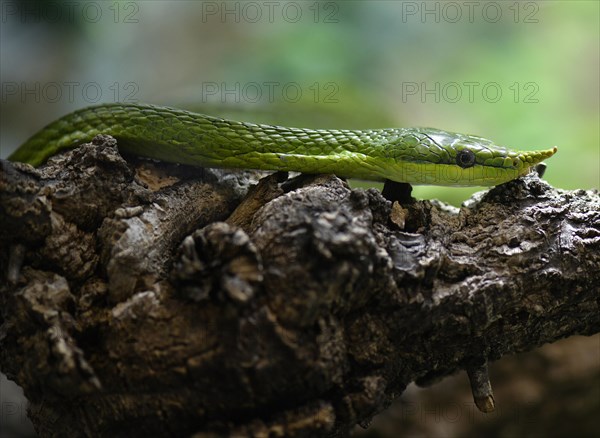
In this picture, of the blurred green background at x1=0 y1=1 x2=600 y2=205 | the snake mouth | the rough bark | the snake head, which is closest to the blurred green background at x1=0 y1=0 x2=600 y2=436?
the blurred green background at x1=0 y1=1 x2=600 y2=205

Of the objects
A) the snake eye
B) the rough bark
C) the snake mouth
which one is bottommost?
the rough bark

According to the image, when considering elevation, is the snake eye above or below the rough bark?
above

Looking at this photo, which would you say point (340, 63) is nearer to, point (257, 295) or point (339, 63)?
point (339, 63)

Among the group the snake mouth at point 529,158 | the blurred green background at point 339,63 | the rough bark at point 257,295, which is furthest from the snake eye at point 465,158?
the blurred green background at point 339,63

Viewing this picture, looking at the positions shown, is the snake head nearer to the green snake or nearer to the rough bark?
the green snake

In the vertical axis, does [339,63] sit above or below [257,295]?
above

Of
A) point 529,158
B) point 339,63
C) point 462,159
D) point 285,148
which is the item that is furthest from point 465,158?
point 339,63

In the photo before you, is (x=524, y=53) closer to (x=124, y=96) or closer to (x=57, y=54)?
(x=124, y=96)
